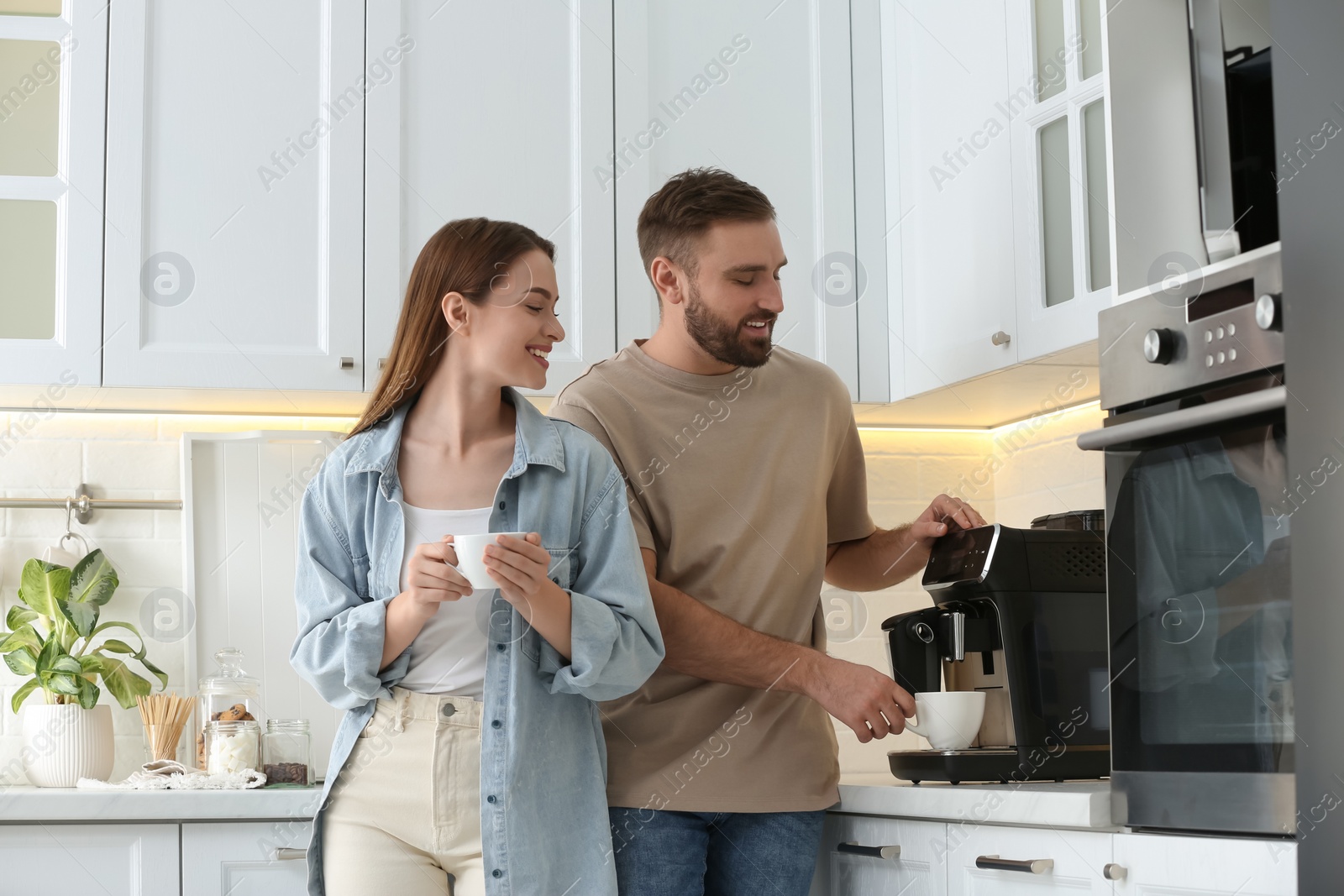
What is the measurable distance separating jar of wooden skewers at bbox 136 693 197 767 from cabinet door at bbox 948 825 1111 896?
1392 mm

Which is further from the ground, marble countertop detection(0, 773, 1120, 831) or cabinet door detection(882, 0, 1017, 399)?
cabinet door detection(882, 0, 1017, 399)

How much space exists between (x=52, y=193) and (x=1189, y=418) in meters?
1.89

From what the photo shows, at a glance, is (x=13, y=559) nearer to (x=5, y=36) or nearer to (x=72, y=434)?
(x=72, y=434)

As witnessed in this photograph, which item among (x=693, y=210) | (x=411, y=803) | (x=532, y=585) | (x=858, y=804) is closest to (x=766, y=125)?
(x=693, y=210)

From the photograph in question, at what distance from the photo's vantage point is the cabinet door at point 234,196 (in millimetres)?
2328

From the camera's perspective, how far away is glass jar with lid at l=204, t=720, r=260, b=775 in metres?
2.22

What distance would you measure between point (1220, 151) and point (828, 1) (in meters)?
1.33

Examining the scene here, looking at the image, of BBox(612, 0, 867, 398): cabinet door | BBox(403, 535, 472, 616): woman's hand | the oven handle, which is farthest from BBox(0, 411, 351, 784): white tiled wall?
the oven handle

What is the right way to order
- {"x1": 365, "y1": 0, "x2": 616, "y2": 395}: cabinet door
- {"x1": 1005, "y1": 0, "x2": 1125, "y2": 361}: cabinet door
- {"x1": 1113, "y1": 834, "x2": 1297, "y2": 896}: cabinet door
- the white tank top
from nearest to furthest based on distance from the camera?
{"x1": 1113, "y1": 834, "x2": 1297, "y2": 896}: cabinet door
the white tank top
{"x1": 1005, "y1": 0, "x2": 1125, "y2": 361}: cabinet door
{"x1": 365, "y1": 0, "x2": 616, "y2": 395}: cabinet door

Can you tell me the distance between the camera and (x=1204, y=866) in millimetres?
1309

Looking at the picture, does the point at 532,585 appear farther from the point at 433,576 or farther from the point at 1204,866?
the point at 1204,866

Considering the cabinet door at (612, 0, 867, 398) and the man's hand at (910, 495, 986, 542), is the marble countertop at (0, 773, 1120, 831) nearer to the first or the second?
the man's hand at (910, 495, 986, 542)

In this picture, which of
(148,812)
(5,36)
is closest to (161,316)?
(5,36)

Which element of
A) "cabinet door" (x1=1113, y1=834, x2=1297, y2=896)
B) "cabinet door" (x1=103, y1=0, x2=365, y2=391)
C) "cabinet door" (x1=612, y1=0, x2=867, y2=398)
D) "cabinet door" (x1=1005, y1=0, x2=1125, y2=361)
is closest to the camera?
"cabinet door" (x1=1113, y1=834, x2=1297, y2=896)
